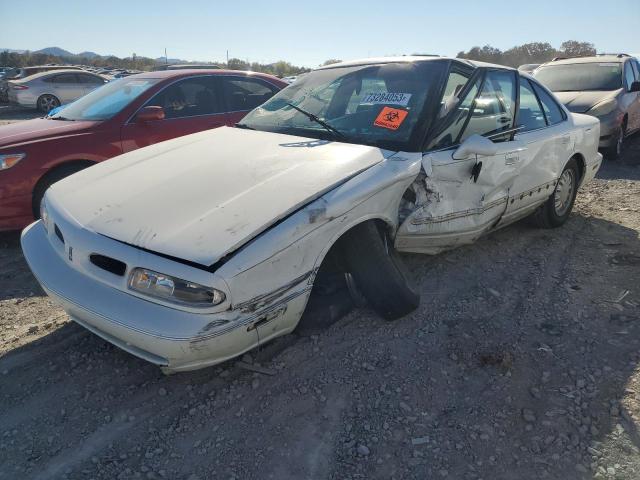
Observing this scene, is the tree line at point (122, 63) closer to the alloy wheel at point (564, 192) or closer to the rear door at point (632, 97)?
the rear door at point (632, 97)

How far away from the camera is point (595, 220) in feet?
16.6

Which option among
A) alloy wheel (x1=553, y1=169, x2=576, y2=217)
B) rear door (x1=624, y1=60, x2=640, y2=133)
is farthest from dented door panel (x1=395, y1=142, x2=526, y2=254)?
rear door (x1=624, y1=60, x2=640, y2=133)

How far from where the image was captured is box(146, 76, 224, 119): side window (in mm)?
5254

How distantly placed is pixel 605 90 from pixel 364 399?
26.0ft

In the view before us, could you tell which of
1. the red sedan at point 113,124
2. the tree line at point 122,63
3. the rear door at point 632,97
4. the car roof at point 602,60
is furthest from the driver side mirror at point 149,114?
the tree line at point 122,63

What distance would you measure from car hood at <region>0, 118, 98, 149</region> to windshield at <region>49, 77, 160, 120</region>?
166mm

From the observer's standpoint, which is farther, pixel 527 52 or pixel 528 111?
pixel 527 52

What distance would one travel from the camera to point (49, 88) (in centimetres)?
1602

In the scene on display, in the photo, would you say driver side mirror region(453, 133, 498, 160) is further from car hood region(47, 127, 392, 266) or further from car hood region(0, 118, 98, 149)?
car hood region(0, 118, 98, 149)

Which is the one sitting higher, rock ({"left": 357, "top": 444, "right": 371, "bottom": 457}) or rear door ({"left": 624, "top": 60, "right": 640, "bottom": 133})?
rear door ({"left": 624, "top": 60, "right": 640, "bottom": 133})

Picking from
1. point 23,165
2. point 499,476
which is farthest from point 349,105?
point 23,165

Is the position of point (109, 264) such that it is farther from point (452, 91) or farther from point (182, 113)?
point (182, 113)

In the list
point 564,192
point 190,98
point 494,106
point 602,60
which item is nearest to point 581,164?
point 564,192

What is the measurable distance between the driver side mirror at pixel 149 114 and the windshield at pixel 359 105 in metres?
1.46
